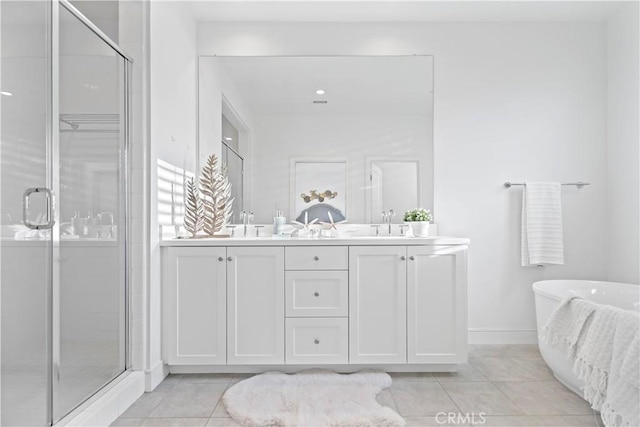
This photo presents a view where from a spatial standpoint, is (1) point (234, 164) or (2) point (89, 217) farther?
(1) point (234, 164)

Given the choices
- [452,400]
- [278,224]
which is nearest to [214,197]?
[278,224]

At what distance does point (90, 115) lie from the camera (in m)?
1.98

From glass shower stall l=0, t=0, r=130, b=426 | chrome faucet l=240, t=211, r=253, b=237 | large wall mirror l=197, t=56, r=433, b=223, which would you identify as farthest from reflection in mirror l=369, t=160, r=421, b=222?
glass shower stall l=0, t=0, r=130, b=426

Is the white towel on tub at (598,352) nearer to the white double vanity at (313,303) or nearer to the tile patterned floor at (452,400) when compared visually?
the tile patterned floor at (452,400)

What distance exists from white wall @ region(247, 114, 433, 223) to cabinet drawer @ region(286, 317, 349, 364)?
951 mm

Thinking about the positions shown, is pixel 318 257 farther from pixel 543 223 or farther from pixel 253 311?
pixel 543 223

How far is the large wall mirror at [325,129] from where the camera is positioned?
3207mm

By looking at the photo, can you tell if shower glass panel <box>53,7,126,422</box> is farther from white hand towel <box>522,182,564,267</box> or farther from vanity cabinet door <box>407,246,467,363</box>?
white hand towel <box>522,182,564,267</box>

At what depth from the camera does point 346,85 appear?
326cm

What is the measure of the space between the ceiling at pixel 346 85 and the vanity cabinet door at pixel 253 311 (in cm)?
130

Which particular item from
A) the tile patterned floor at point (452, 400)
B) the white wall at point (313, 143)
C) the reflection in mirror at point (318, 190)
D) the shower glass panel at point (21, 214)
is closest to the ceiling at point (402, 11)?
the white wall at point (313, 143)

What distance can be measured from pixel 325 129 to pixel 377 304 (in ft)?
4.62

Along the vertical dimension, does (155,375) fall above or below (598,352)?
below

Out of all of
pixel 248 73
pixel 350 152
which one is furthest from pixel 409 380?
pixel 248 73
